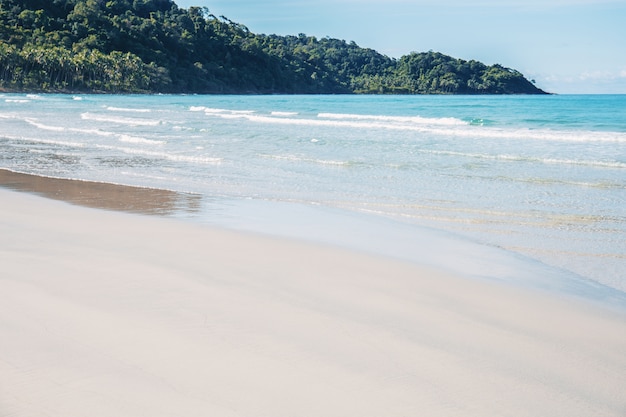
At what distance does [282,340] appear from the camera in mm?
4234

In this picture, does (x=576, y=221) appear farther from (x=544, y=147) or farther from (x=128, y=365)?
(x=544, y=147)

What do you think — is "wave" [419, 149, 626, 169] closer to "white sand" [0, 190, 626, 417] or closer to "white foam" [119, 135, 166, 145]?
"white foam" [119, 135, 166, 145]

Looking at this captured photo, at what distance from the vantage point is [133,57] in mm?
124438

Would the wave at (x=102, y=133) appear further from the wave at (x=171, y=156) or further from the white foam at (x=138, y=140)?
the wave at (x=171, y=156)

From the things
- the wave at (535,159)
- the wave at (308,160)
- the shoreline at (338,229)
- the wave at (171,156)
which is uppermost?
the wave at (535,159)

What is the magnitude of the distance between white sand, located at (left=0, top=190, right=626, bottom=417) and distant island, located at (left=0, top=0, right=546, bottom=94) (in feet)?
341

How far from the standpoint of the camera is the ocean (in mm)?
7625

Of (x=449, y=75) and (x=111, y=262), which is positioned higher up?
(x=449, y=75)

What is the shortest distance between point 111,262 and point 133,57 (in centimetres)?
12535

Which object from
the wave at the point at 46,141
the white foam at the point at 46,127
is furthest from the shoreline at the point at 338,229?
the white foam at the point at 46,127

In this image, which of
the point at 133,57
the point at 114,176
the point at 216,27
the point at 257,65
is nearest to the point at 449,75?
the point at 257,65

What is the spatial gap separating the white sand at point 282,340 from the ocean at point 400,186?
140cm

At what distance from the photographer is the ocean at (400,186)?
7.62 m

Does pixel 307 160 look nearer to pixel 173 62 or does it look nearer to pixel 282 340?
pixel 282 340
